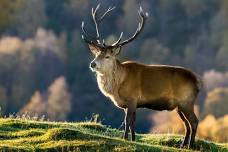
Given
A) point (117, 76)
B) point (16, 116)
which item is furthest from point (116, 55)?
point (16, 116)

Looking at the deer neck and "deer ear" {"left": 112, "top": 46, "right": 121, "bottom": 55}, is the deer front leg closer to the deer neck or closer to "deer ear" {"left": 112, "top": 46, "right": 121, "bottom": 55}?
the deer neck

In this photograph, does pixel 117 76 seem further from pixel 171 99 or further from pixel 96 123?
pixel 96 123

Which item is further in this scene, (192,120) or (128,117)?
(192,120)

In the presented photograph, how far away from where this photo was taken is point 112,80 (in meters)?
20.8

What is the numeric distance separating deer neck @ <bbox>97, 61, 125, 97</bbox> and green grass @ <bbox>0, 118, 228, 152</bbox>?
106cm

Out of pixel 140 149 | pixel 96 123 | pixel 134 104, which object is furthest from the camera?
pixel 96 123

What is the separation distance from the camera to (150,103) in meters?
21.0

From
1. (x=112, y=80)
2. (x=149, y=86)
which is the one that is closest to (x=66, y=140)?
(x=112, y=80)

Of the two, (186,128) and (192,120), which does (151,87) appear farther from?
(186,128)

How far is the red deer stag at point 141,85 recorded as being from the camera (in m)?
20.7

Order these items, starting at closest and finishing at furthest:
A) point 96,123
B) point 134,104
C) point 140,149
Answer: point 140,149 < point 134,104 < point 96,123

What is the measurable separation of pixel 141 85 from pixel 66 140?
2.53 metres

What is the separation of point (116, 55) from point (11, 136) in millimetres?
3137

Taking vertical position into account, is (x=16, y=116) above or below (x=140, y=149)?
above
